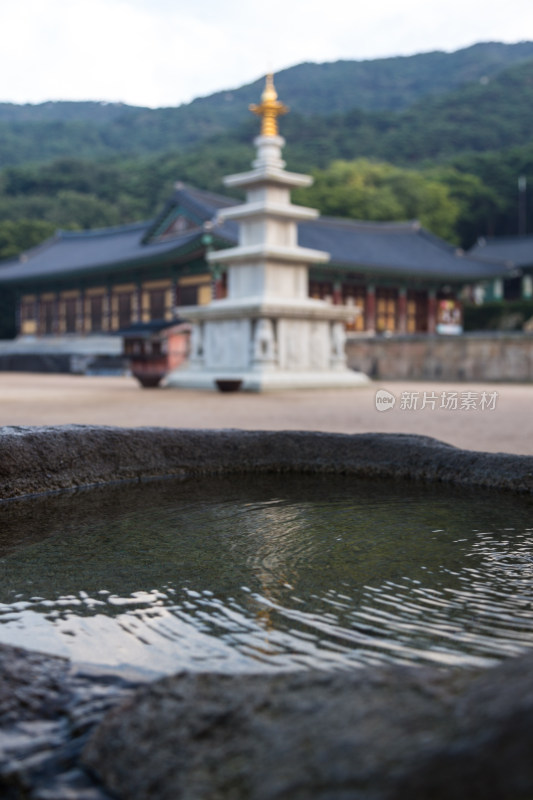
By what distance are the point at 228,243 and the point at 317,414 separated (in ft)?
51.6

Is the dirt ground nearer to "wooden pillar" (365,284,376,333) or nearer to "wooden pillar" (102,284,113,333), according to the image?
"wooden pillar" (365,284,376,333)

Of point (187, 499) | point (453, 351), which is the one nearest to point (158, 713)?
point (187, 499)

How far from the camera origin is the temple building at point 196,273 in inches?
1033

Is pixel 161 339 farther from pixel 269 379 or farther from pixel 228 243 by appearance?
pixel 269 379

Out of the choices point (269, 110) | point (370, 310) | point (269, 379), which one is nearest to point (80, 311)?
point (370, 310)

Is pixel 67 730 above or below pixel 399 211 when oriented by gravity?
below

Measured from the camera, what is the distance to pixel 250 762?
4.14ft

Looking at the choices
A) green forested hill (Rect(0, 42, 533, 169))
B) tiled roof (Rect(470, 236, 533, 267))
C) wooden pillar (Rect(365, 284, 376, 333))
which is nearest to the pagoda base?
wooden pillar (Rect(365, 284, 376, 333))

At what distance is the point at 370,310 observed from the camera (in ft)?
94.8

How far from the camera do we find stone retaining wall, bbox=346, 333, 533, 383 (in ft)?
57.3

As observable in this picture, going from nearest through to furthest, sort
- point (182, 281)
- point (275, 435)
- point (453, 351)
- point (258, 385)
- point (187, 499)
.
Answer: point (187, 499), point (275, 435), point (258, 385), point (453, 351), point (182, 281)

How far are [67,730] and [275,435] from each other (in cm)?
379

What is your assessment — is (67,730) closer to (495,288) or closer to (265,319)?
(265,319)

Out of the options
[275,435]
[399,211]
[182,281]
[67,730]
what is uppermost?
[399,211]
